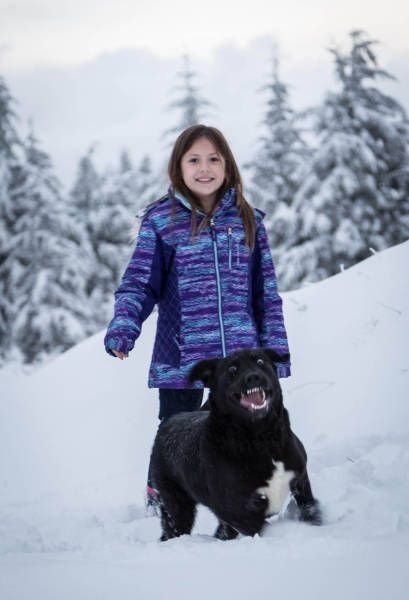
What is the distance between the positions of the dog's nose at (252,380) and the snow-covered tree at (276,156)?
17817 millimetres

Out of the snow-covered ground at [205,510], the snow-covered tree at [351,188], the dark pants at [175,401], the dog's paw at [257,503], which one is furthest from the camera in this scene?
the snow-covered tree at [351,188]

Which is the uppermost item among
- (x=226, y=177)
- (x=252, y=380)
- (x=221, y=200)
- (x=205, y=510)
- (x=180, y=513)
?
(x=226, y=177)

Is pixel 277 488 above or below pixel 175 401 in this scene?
below

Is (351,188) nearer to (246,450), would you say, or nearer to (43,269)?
(43,269)

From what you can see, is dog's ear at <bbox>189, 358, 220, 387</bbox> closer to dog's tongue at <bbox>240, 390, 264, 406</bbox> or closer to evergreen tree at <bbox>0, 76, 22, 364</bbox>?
dog's tongue at <bbox>240, 390, 264, 406</bbox>

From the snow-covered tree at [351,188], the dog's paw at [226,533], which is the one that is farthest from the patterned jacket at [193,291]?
the snow-covered tree at [351,188]

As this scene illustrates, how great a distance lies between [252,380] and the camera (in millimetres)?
3105

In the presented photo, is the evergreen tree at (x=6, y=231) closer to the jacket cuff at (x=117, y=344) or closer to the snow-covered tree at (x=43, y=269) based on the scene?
the snow-covered tree at (x=43, y=269)

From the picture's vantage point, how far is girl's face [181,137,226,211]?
3977mm

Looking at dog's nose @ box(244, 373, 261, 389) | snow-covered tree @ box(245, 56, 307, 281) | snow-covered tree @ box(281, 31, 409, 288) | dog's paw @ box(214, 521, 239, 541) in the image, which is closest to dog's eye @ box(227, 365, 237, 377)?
dog's nose @ box(244, 373, 261, 389)

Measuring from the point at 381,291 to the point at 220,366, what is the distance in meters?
4.29

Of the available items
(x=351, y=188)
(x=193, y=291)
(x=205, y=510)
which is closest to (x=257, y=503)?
(x=193, y=291)

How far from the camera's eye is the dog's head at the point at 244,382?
3.11 meters

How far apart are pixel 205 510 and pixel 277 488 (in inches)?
66.0
